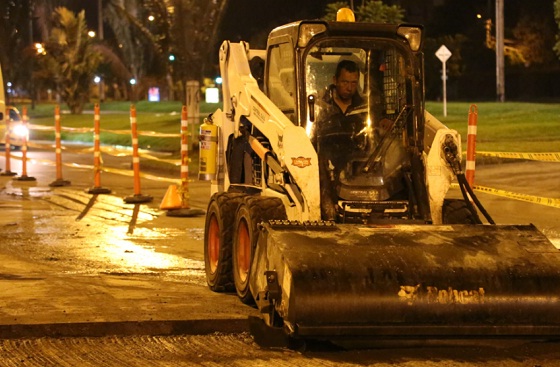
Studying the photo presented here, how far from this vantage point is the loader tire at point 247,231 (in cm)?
879

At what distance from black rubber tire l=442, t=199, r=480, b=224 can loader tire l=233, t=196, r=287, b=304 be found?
1.47 meters

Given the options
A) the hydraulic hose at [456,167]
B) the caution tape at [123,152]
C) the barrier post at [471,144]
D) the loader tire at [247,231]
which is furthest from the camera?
the caution tape at [123,152]

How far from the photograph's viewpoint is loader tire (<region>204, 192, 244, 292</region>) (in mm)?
9656

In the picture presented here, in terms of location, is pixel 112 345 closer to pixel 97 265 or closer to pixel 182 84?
pixel 97 265

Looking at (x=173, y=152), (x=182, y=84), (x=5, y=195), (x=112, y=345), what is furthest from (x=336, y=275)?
(x=173, y=152)

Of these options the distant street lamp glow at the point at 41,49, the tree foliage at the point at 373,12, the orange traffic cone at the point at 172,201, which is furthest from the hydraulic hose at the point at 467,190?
the distant street lamp glow at the point at 41,49

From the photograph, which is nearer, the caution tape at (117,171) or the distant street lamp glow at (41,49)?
the caution tape at (117,171)

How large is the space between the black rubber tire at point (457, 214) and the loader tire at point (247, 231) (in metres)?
1.47

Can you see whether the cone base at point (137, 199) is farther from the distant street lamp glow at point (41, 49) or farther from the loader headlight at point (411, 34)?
the distant street lamp glow at point (41, 49)

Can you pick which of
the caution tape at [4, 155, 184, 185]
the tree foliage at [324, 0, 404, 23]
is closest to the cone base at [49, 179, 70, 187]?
the caution tape at [4, 155, 184, 185]

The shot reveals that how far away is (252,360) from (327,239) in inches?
42.7

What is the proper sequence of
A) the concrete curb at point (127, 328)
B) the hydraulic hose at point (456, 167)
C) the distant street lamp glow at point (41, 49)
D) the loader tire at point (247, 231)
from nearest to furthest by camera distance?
the concrete curb at point (127, 328)
the loader tire at point (247, 231)
the hydraulic hose at point (456, 167)
the distant street lamp glow at point (41, 49)

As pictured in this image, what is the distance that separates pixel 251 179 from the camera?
10375mm

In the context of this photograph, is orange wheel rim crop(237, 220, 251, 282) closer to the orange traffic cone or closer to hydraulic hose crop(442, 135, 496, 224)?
hydraulic hose crop(442, 135, 496, 224)
